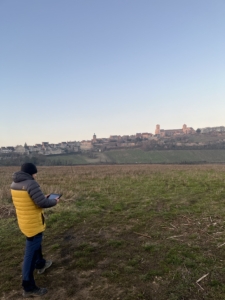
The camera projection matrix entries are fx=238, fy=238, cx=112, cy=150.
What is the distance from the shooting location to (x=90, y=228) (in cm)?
771

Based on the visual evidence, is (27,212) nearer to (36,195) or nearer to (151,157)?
(36,195)

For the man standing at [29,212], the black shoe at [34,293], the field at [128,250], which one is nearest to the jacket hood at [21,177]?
the man standing at [29,212]

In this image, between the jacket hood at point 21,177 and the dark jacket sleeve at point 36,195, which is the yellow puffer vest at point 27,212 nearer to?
the dark jacket sleeve at point 36,195

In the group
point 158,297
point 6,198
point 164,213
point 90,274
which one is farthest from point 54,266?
point 6,198

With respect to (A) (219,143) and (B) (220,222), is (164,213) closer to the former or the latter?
(B) (220,222)

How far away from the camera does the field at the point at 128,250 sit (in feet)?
14.0

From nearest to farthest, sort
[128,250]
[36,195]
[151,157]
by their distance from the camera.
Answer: [36,195], [128,250], [151,157]

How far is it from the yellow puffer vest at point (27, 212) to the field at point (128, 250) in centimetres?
117

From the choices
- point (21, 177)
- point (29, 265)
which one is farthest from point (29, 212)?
point (29, 265)

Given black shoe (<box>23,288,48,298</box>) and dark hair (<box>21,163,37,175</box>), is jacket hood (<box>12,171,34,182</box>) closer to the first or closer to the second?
dark hair (<box>21,163,37,175</box>)

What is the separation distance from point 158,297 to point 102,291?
0.99 metres

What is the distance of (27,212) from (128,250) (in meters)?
2.86

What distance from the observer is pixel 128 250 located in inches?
232

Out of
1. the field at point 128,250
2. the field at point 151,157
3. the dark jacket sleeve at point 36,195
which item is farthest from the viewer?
the field at point 151,157
